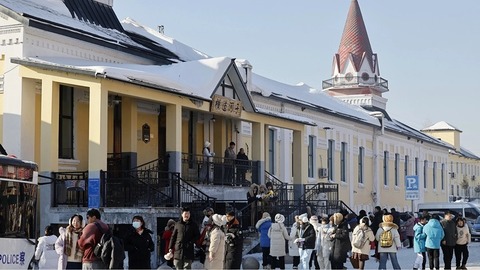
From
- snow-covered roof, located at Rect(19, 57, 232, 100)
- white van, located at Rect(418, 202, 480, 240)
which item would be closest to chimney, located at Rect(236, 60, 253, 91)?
snow-covered roof, located at Rect(19, 57, 232, 100)

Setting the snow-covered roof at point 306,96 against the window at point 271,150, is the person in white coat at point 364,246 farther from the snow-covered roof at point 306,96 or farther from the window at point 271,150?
the window at point 271,150

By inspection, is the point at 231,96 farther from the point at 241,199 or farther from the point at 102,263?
the point at 102,263

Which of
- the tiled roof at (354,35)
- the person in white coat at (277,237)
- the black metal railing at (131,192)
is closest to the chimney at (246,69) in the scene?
the black metal railing at (131,192)

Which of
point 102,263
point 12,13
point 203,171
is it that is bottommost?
point 102,263

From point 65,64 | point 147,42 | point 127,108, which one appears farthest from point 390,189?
point 65,64

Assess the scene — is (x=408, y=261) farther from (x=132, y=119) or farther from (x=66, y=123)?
(x=66, y=123)

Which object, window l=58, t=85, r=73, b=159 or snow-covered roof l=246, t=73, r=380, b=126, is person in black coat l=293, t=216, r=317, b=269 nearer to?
window l=58, t=85, r=73, b=159

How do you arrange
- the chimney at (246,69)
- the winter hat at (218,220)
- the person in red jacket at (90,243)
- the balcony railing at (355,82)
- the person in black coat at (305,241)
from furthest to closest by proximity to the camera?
the balcony railing at (355,82), the chimney at (246,69), the person in black coat at (305,241), the winter hat at (218,220), the person in red jacket at (90,243)

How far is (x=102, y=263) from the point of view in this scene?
51.2 feet

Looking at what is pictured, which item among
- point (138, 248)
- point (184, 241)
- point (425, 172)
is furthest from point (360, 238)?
point (425, 172)

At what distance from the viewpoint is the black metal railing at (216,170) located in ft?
99.3

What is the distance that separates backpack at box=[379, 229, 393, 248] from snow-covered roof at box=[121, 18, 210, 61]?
1482 centimetres

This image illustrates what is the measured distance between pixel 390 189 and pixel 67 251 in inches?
1682

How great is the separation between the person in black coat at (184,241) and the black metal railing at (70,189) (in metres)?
7.49
